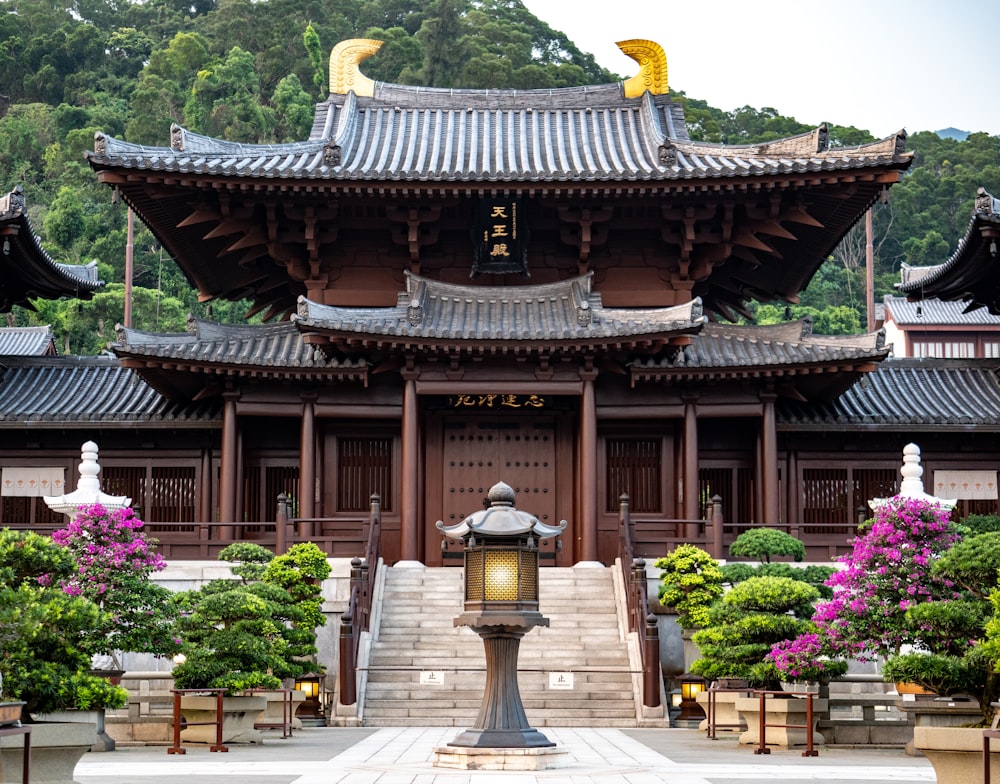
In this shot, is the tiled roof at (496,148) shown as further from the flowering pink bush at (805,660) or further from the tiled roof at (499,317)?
the flowering pink bush at (805,660)

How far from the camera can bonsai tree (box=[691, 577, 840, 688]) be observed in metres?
18.3

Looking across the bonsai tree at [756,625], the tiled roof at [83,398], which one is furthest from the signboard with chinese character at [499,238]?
the bonsai tree at [756,625]

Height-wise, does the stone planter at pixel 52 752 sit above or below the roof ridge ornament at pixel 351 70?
below

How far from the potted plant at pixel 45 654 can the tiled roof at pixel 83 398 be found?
1432 centimetres

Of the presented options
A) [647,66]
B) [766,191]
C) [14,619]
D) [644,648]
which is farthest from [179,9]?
[14,619]

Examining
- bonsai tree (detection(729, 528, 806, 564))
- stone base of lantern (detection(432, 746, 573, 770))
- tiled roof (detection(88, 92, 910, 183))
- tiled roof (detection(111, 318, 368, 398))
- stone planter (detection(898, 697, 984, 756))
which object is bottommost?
stone base of lantern (detection(432, 746, 573, 770))

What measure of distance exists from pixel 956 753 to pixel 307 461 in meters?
17.6

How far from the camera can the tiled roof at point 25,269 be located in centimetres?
2709

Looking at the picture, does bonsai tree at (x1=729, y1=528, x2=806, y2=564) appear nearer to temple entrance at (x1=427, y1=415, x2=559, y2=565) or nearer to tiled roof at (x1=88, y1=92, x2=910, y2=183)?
temple entrance at (x1=427, y1=415, x2=559, y2=565)

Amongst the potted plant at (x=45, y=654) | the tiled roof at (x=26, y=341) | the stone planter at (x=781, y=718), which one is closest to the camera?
the potted plant at (x=45, y=654)

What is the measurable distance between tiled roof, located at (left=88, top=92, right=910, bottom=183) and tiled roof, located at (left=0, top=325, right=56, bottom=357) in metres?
23.4

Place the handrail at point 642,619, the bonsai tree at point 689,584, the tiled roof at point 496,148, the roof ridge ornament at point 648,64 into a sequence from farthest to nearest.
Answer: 1. the roof ridge ornament at point 648,64
2. the tiled roof at point 496,148
3. the bonsai tree at point 689,584
4. the handrail at point 642,619

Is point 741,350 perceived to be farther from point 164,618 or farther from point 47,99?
point 47,99

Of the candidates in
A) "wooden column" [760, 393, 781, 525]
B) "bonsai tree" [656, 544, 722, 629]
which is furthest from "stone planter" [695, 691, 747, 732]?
"wooden column" [760, 393, 781, 525]
